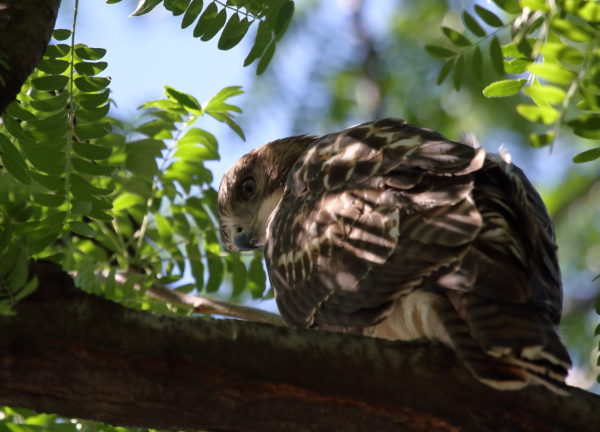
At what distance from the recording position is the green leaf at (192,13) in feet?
9.43

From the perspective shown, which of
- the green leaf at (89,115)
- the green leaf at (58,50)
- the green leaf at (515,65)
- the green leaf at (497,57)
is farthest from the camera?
the green leaf at (89,115)

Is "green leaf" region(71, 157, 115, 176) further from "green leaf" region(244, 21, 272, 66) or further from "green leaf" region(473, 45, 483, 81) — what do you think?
"green leaf" region(473, 45, 483, 81)

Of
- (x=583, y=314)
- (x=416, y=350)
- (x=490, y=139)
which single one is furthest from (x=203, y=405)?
(x=583, y=314)

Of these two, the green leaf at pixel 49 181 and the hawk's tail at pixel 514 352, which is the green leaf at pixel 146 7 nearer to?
the green leaf at pixel 49 181

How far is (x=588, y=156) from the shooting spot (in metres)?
2.58

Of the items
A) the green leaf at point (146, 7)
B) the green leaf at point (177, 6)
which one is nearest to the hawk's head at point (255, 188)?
the green leaf at point (177, 6)

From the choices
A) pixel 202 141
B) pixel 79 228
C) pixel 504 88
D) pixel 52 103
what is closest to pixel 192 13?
pixel 52 103

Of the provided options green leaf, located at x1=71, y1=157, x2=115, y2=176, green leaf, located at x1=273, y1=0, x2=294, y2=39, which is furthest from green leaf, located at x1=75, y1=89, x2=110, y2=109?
green leaf, located at x1=273, y1=0, x2=294, y2=39

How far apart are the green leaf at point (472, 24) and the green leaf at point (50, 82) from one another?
1437mm

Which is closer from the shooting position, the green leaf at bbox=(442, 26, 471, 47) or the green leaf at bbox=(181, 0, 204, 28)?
the green leaf at bbox=(442, 26, 471, 47)

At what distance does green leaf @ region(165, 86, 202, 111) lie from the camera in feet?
11.9

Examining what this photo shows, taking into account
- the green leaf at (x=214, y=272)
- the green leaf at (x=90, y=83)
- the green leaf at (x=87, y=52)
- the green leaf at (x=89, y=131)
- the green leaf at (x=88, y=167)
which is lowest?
the green leaf at (x=214, y=272)

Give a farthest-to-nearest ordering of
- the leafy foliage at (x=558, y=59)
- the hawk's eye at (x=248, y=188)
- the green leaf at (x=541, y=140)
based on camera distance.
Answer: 1. the hawk's eye at (x=248, y=188)
2. the leafy foliage at (x=558, y=59)
3. the green leaf at (x=541, y=140)

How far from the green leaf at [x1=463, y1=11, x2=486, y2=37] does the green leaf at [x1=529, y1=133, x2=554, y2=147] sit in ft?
2.27
